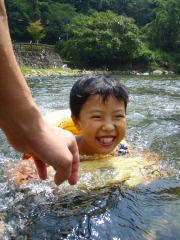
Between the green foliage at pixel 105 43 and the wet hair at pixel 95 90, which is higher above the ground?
the wet hair at pixel 95 90

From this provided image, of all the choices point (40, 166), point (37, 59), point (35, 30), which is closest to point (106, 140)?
point (40, 166)

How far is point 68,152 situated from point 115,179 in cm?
146

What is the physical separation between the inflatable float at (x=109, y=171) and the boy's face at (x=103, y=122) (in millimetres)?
139

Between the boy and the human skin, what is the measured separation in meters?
1.46

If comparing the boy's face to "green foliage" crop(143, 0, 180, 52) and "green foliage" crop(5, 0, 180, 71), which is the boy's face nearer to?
"green foliage" crop(5, 0, 180, 71)

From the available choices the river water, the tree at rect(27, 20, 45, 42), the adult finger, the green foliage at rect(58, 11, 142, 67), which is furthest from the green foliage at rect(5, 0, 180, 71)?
the adult finger

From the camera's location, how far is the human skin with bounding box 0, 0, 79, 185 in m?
0.86

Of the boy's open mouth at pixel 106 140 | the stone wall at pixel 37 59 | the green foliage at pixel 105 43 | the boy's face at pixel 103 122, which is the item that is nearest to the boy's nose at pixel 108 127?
the boy's face at pixel 103 122

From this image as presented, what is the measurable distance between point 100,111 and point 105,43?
2798 cm

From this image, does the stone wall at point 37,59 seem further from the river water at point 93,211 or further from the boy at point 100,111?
the river water at point 93,211

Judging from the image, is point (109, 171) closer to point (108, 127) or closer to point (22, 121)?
point (108, 127)

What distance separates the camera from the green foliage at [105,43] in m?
29.7

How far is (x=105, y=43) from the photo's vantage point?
29.6 meters

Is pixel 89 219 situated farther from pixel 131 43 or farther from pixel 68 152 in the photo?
pixel 131 43
